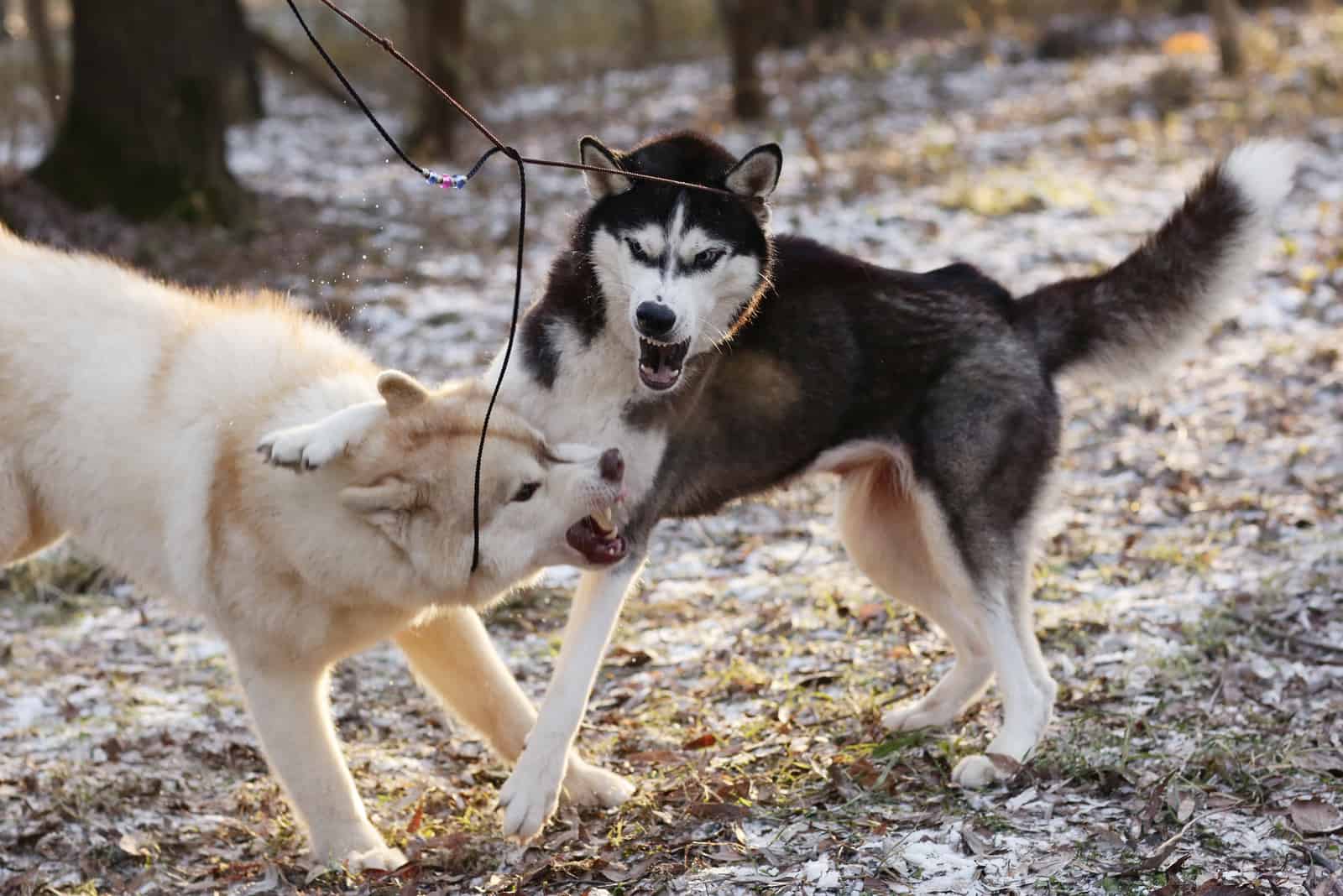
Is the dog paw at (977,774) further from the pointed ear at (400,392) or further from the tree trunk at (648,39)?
the tree trunk at (648,39)

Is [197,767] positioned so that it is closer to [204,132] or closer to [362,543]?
[362,543]

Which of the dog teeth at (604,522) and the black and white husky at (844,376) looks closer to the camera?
the dog teeth at (604,522)

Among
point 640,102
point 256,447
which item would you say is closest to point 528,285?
point 256,447

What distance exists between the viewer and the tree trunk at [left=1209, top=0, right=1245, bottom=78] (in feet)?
48.3

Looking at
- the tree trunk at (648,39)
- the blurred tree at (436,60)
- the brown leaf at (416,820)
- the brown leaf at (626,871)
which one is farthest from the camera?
the tree trunk at (648,39)

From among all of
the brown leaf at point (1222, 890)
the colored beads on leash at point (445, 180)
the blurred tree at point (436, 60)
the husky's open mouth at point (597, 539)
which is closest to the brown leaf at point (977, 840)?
the brown leaf at point (1222, 890)

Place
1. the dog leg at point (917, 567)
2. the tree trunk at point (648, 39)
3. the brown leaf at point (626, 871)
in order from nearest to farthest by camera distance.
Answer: the brown leaf at point (626, 871) < the dog leg at point (917, 567) < the tree trunk at point (648, 39)

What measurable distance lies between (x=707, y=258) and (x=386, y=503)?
3.59 ft

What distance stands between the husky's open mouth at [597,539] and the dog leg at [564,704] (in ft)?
0.36

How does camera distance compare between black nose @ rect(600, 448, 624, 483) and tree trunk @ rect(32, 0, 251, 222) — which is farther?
tree trunk @ rect(32, 0, 251, 222)

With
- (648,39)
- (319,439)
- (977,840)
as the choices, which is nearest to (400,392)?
(319,439)

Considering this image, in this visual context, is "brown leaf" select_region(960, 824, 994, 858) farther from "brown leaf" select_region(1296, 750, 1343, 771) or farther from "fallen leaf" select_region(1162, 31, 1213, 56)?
"fallen leaf" select_region(1162, 31, 1213, 56)

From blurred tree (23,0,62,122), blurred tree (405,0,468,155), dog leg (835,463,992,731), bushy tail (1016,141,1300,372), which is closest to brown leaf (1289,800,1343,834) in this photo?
dog leg (835,463,992,731)

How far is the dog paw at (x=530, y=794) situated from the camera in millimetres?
3762
